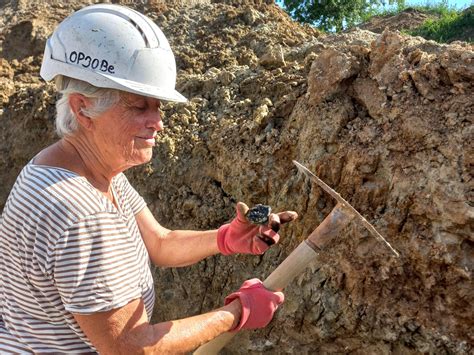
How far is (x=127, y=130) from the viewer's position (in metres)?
1.74

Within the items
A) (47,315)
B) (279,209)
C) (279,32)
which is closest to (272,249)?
(279,209)

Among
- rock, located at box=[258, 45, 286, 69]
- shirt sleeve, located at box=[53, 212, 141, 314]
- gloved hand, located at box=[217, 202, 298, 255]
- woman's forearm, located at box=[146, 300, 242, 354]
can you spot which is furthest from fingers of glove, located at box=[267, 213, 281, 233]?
rock, located at box=[258, 45, 286, 69]

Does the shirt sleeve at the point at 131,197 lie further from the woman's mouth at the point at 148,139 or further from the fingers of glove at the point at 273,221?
the fingers of glove at the point at 273,221

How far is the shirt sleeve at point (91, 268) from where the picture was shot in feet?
5.00

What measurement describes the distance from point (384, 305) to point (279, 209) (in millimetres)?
868

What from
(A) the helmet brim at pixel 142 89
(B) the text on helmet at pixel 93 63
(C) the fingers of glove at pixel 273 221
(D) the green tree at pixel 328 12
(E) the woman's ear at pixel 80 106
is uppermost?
(D) the green tree at pixel 328 12

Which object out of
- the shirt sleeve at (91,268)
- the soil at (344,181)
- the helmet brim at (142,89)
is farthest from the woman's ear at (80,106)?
the soil at (344,181)

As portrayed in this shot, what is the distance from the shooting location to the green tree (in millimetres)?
14672

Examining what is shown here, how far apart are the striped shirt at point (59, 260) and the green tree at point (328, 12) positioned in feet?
46.0

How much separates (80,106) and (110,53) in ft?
0.65

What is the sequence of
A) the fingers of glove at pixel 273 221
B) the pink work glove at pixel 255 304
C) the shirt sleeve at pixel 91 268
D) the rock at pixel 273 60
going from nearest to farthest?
the shirt sleeve at pixel 91 268, the pink work glove at pixel 255 304, the fingers of glove at pixel 273 221, the rock at pixel 273 60

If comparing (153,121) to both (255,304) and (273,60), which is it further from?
(273,60)

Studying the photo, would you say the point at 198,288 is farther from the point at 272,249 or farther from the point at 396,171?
the point at 396,171

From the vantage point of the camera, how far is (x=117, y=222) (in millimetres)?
1646
